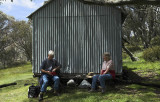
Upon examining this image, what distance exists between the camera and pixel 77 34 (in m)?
10.1

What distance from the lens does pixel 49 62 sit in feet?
28.0

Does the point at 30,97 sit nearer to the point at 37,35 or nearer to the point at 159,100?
the point at 37,35

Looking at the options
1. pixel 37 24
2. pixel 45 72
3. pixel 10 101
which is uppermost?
pixel 37 24

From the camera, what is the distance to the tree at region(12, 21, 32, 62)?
1378 inches

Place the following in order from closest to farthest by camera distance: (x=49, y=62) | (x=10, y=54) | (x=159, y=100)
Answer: (x=159, y=100) < (x=49, y=62) < (x=10, y=54)

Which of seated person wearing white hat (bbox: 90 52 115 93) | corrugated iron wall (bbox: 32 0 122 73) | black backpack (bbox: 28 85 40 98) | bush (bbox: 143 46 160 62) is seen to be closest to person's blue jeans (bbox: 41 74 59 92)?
black backpack (bbox: 28 85 40 98)

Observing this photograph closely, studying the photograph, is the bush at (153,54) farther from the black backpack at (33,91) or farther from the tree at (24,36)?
the tree at (24,36)

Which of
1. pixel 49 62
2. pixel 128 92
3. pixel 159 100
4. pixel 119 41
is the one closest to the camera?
pixel 159 100

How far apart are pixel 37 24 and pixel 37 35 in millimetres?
598

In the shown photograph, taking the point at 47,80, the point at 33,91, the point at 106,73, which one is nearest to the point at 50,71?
the point at 47,80

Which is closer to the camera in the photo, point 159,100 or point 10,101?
point 159,100

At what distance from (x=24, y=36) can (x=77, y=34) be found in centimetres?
2721

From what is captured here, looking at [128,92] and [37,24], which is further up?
[37,24]

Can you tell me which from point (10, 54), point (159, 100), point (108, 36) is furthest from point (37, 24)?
point (10, 54)
